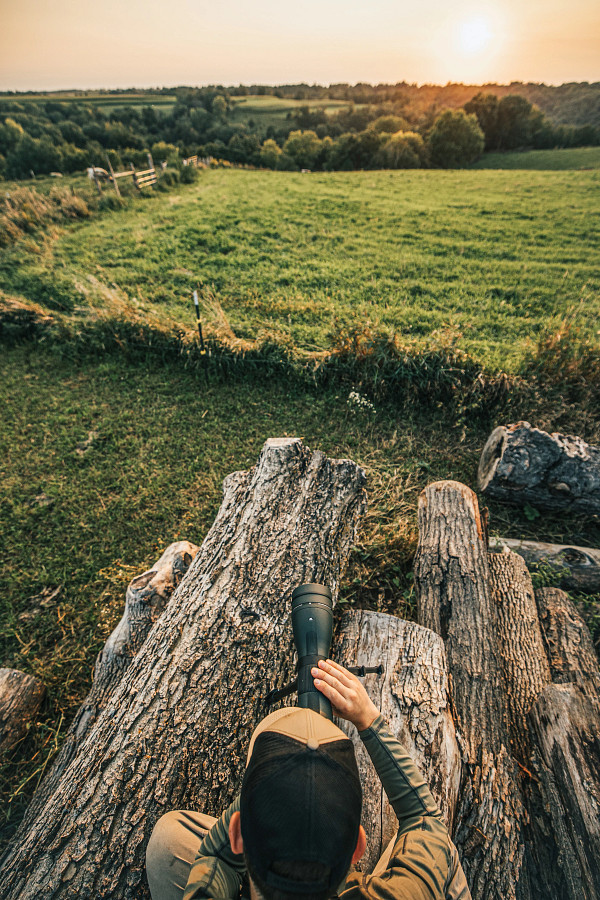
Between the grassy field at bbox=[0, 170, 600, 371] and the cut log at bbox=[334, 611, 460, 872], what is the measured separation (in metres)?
4.35

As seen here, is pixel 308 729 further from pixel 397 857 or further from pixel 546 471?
pixel 546 471

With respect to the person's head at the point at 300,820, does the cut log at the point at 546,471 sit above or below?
below

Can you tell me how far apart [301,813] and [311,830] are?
0.05 metres

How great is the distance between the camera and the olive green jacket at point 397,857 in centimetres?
127

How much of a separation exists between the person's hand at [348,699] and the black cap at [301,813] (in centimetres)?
41

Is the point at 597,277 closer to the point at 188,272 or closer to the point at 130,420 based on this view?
the point at 188,272

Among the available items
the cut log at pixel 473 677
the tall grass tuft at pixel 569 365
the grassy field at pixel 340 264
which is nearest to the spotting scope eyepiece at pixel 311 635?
the cut log at pixel 473 677

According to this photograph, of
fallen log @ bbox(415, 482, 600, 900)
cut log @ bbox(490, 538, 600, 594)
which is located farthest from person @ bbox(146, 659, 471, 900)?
cut log @ bbox(490, 538, 600, 594)

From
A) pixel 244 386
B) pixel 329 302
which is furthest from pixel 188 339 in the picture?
pixel 329 302

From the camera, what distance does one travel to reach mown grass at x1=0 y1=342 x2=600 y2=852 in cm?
329

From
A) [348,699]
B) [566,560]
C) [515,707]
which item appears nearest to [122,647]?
[348,699]

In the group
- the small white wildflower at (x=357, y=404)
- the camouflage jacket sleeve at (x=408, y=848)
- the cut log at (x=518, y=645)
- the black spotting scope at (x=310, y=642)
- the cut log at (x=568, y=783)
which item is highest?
the black spotting scope at (x=310, y=642)

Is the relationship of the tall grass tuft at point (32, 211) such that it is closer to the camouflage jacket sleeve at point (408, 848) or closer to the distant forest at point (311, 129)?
the distant forest at point (311, 129)

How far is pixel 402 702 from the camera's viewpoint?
192cm
